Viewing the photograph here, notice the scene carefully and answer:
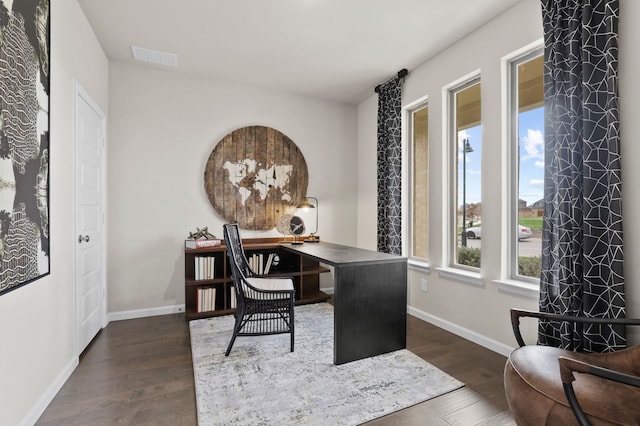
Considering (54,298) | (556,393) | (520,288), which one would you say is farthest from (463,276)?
(54,298)

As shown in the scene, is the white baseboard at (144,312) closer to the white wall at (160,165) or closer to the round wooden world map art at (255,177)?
the white wall at (160,165)

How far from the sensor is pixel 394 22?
260 centimetres

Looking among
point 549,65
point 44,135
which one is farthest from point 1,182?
point 549,65

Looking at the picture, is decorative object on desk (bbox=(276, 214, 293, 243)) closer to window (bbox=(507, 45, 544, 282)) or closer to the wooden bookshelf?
the wooden bookshelf

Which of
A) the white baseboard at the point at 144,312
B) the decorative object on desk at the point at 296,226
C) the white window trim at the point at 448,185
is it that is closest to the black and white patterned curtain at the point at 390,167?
the white window trim at the point at 448,185

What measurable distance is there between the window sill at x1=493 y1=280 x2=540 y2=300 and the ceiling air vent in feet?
11.8

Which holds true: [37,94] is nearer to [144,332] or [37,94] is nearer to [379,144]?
[144,332]

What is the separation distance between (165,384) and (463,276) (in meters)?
2.45

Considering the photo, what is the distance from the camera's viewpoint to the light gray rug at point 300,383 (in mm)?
1716

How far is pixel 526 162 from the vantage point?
2.46 metres

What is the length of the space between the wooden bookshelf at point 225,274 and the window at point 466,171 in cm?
155

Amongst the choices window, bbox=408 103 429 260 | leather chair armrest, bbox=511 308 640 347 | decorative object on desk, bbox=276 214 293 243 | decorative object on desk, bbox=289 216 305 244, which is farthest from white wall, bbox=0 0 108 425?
window, bbox=408 103 429 260

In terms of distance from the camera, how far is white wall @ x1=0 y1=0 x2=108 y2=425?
150cm

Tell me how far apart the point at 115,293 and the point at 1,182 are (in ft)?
7.18
